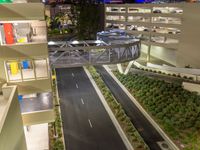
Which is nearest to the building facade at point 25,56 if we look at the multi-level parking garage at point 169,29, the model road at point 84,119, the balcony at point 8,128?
the balcony at point 8,128

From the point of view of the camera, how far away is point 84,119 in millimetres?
25375

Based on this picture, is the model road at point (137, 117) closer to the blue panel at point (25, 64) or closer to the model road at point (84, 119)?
the model road at point (84, 119)

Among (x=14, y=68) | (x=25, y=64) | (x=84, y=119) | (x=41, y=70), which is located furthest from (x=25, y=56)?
(x=84, y=119)

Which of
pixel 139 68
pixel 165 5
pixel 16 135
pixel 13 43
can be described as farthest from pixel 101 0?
pixel 16 135

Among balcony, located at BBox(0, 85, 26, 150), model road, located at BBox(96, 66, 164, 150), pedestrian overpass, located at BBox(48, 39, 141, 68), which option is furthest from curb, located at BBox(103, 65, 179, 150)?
balcony, located at BBox(0, 85, 26, 150)

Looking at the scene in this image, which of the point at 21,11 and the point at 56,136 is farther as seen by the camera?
the point at 56,136

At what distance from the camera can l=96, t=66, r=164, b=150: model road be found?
21686 millimetres

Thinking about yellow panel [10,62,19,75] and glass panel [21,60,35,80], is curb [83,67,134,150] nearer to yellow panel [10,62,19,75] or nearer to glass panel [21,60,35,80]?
glass panel [21,60,35,80]

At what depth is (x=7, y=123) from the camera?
33.4 ft

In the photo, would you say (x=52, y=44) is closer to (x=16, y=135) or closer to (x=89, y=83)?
(x=89, y=83)

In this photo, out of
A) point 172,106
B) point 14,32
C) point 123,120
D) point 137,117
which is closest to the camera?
point 14,32

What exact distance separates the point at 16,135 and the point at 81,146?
31.7ft

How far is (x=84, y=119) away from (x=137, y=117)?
6.23m

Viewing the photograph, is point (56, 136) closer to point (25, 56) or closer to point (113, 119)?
point (113, 119)
